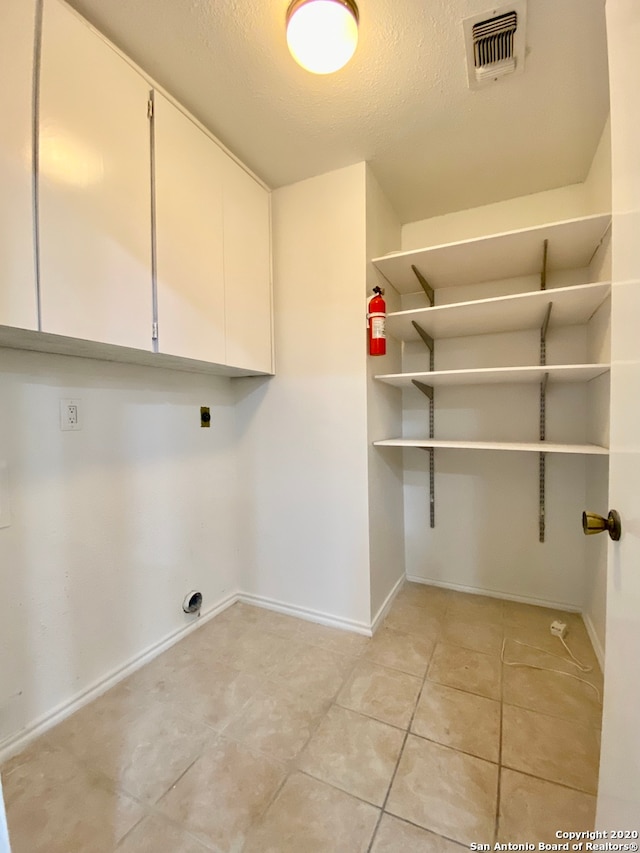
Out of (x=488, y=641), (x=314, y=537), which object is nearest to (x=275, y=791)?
(x=314, y=537)

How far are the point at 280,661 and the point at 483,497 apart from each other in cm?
147

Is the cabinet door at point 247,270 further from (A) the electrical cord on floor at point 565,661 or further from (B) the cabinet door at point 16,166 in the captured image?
(A) the electrical cord on floor at point 565,661

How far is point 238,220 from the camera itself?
5.79ft

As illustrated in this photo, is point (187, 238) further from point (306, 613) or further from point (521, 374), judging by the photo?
point (306, 613)

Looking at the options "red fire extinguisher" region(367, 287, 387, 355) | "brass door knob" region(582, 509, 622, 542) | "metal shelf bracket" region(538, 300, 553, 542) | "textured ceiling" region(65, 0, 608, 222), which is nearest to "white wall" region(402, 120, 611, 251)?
"textured ceiling" region(65, 0, 608, 222)

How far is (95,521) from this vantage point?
1.50 m

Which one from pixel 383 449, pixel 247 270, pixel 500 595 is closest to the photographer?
pixel 247 270

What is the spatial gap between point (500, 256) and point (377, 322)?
724 mm

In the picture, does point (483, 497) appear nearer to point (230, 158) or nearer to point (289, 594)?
point (289, 594)

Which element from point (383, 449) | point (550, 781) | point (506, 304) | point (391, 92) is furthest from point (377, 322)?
point (550, 781)

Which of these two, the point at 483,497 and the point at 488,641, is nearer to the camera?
the point at 488,641

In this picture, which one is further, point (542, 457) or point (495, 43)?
→ point (542, 457)

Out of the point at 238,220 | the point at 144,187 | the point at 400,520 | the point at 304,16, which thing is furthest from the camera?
the point at 400,520

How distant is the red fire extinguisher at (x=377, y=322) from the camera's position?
5.66ft
